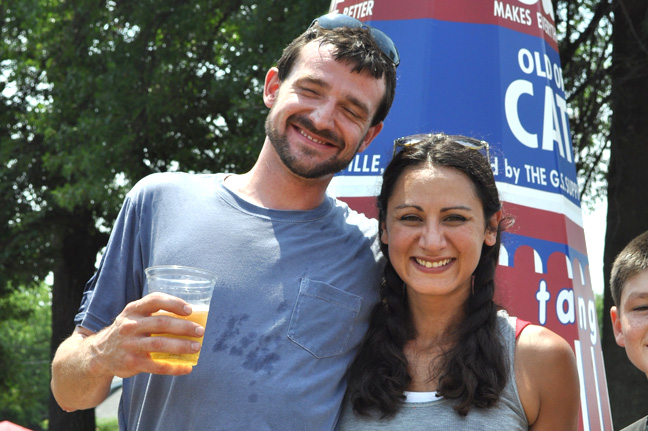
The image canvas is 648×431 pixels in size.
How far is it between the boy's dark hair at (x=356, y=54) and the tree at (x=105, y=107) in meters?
6.39

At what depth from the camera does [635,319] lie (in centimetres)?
271

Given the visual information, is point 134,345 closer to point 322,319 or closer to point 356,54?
point 322,319

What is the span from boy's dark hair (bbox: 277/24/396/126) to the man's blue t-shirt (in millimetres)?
542

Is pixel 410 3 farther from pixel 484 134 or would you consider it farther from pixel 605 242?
pixel 605 242

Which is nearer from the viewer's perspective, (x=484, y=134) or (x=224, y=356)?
(x=224, y=356)

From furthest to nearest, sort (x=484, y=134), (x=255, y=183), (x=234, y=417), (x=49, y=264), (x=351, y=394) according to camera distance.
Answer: (x=49, y=264)
(x=484, y=134)
(x=255, y=183)
(x=351, y=394)
(x=234, y=417)

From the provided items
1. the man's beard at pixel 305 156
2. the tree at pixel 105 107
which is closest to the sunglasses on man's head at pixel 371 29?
the man's beard at pixel 305 156

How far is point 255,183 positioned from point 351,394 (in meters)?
0.81

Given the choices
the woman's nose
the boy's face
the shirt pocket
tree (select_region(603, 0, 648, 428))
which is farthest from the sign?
tree (select_region(603, 0, 648, 428))

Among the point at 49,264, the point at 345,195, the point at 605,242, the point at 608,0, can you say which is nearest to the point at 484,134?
the point at 345,195

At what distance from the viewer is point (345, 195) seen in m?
3.94

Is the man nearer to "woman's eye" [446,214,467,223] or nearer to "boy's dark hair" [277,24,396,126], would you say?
"boy's dark hair" [277,24,396,126]

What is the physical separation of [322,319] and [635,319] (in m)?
1.09

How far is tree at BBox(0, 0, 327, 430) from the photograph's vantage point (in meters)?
10.1
